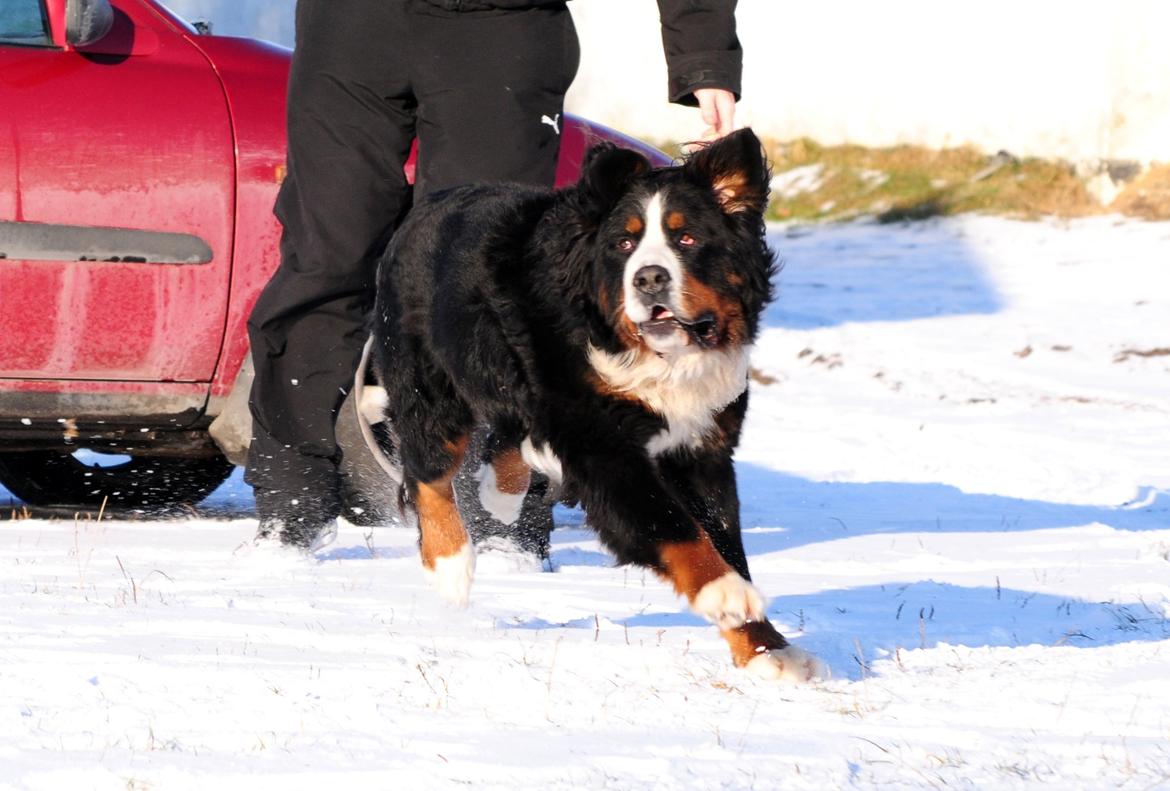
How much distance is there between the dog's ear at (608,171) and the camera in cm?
367

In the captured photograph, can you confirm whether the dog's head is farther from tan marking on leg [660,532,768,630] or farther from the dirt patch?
the dirt patch

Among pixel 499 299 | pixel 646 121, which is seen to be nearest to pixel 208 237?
pixel 499 299

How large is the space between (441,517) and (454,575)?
0.20 metres

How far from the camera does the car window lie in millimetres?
5094

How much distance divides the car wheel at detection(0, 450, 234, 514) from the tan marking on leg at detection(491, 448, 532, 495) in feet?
5.18

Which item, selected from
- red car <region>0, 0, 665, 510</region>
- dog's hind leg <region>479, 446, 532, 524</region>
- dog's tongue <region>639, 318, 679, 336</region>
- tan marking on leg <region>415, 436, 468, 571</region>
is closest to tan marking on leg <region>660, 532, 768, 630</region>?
dog's tongue <region>639, 318, 679, 336</region>

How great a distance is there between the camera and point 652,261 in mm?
3566

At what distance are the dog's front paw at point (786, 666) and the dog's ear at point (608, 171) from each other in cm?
104

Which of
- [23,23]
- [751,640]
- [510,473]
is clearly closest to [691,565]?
[751,640]

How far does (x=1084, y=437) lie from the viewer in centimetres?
786

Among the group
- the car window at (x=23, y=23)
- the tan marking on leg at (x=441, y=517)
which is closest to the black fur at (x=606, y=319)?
the tan marking on leg at (x=441, y=517)

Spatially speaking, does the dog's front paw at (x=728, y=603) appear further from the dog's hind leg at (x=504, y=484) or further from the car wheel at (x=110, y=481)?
the car wheel at (x=110, y=481)

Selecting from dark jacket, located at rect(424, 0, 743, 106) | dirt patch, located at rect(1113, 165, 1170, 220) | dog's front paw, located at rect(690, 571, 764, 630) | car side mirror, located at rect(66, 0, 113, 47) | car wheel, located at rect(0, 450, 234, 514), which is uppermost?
dark jacket, located at rect(424, 0, 743, 106)

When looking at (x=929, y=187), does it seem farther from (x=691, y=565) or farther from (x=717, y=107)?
(x=691, y=565)
